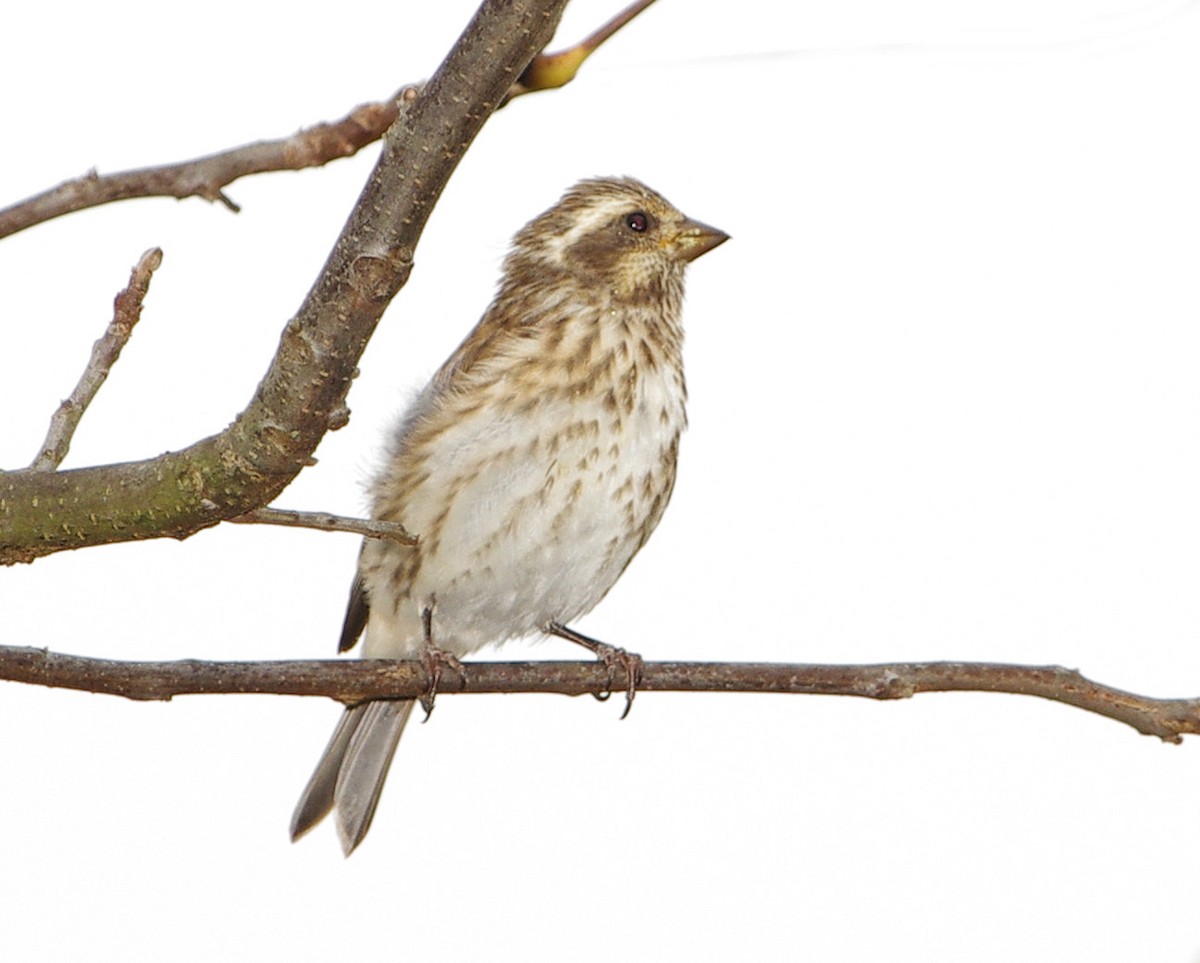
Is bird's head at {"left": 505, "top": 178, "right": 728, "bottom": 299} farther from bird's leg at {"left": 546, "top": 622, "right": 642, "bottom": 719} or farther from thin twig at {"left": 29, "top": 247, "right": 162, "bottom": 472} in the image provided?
thin twig at {"left": 29, "top": 247, "right": 162, "bottom": 472}

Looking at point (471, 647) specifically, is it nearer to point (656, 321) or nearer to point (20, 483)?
point (656, 321)

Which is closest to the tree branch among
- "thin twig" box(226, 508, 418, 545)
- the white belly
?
"thin twig" box(226, 508, 418, 545)

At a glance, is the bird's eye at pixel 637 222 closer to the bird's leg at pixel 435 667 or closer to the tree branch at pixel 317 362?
the bird's leg at pixel 435 667

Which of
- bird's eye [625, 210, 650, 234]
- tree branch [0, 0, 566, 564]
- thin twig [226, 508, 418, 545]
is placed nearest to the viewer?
tree branch [0, 0, 566, 564]

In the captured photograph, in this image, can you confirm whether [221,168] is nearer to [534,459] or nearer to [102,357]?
[102,357]

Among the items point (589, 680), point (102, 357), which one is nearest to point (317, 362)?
point (102, 357)

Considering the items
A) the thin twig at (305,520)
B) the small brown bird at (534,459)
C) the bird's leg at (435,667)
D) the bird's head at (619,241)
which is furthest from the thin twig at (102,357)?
the bird's head at (619,241)
